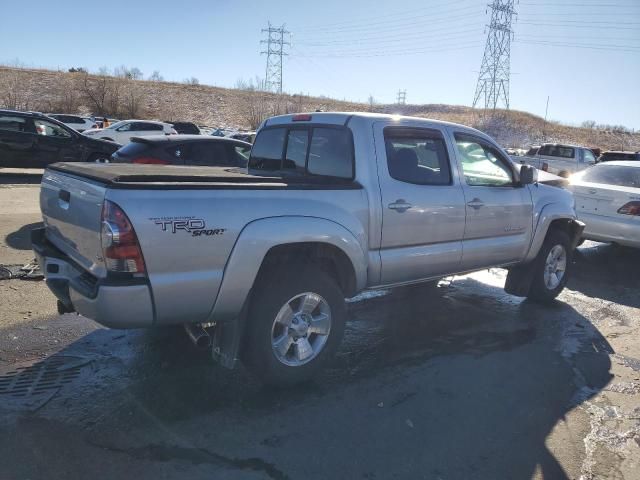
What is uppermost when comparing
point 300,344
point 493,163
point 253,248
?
point 493,163

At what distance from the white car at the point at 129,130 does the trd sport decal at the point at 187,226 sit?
2050 centimetres

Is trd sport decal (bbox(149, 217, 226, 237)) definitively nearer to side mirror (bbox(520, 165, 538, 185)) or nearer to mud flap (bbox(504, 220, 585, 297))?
side mirror (bbox(520, 165, 538, 185))

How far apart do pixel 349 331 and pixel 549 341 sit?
6.51ft

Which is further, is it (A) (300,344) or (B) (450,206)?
(B) (450,206)

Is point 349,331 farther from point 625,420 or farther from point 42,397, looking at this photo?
point 42,397

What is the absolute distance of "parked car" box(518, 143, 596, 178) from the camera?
20250 mm

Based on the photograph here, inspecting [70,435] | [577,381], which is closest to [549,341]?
[577,381]

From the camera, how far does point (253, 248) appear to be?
3373 mm

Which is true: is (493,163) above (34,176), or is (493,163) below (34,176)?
above

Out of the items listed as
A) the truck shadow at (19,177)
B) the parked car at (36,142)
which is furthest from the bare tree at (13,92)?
the parked car at (36,142)

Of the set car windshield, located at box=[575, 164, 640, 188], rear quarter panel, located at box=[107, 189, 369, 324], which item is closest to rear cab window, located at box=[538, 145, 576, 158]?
car windshield, located at box=[575, 164, 640, 188]

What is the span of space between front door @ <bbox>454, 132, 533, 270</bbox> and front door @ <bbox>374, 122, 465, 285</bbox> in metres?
0.19

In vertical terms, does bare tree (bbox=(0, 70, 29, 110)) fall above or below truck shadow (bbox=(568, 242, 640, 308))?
above

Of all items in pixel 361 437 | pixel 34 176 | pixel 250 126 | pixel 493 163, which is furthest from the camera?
pixel 250 126
